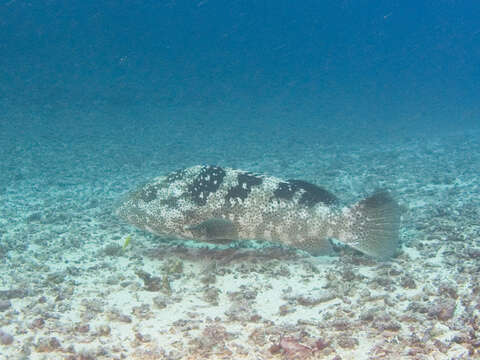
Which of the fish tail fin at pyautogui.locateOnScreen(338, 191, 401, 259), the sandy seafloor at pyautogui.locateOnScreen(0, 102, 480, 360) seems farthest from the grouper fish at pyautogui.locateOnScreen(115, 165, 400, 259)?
the sandy seafloor at pyautogui.locateOnScreen(0, 102, 480, 360)

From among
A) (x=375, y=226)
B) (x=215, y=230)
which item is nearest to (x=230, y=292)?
(x=215, y=230)

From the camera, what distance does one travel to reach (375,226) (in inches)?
200

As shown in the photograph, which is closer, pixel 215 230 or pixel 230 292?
pixel 230 292

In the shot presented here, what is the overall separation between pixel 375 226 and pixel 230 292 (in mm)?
2090

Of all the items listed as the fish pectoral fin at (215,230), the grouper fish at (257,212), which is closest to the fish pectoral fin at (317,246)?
the grouper fish at (257,212)

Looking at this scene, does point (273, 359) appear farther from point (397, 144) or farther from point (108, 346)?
point (397, 144)

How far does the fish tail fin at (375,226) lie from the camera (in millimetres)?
5043

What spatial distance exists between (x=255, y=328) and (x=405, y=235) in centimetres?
367

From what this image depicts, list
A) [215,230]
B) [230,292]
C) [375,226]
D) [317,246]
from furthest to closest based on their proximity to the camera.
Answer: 1. [215,230]
2. [317,246]
3. [375,226]
4. [230,292]

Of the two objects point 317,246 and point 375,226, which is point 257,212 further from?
point 375,226

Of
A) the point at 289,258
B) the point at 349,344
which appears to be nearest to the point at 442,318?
the point at 349,344

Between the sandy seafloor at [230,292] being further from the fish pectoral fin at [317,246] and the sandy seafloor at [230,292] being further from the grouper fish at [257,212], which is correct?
the grouper fish at [257,212]

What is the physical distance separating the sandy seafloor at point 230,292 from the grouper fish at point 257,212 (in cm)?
46

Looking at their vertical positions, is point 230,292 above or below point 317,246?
below
